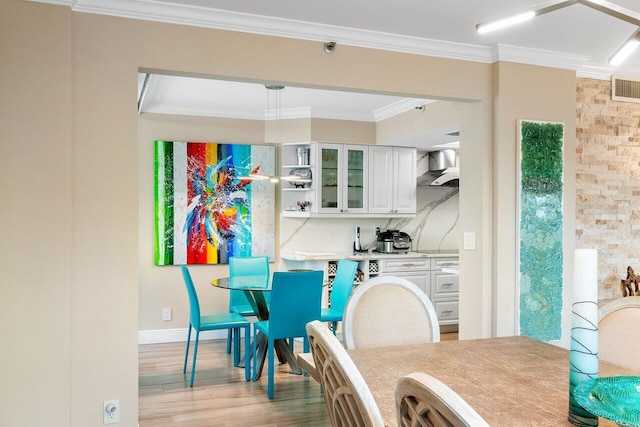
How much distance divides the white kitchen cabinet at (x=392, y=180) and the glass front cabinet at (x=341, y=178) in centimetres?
11

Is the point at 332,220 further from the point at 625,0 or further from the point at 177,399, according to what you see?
the point at 625,0

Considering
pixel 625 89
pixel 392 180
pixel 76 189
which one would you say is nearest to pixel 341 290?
pixel 392 180

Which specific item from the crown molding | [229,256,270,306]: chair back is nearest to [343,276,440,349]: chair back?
the crown molding

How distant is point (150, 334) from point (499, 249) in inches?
144

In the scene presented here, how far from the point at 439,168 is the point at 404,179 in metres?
0.59

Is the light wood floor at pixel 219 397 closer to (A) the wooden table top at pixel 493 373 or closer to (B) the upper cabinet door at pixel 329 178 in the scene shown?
(A) the wooden table top at pixel 493 373

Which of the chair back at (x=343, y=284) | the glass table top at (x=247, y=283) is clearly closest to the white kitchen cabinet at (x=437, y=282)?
the chair back at (x=343, y=284)

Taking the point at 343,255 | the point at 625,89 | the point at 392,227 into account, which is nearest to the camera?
the point at 625,89

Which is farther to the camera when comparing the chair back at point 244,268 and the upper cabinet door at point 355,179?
the upper cabinet door at point 355,179

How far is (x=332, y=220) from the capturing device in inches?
248

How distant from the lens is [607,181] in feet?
14.4

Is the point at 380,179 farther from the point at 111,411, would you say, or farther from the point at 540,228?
the point at 111,411

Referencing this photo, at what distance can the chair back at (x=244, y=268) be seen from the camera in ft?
17.3

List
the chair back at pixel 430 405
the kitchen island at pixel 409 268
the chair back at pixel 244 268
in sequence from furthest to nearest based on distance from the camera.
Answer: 1. the kitchen island at pixel 409 268
2. the chair back at pixel 244 268
3. the chair back at pixel 430 405
